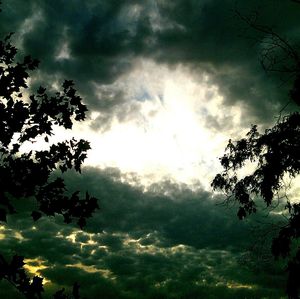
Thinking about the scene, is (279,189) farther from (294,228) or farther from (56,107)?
(56,107)

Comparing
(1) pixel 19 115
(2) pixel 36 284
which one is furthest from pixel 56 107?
(2) pixel 36 284

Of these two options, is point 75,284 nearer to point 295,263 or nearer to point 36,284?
point 36,284

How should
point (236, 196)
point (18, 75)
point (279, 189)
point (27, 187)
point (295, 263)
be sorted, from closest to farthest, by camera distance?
point (27, 187), point (18, 75), point (295, 263), point (279, 189), point (236, 196)

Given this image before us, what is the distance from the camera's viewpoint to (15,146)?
8180mm

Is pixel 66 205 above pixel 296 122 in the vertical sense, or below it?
below

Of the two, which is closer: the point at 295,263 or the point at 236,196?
the point at 295,263

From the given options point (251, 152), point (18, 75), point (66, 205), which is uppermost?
point (251, 152)

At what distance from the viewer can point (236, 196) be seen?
16.3 metres

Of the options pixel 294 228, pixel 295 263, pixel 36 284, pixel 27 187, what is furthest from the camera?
pixel 294 228

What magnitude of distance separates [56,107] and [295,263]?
30.4 ft

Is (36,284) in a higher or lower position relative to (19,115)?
lower

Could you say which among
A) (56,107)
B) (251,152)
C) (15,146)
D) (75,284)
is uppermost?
(251,152)

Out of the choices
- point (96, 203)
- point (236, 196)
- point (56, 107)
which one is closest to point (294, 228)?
point (236, 196)

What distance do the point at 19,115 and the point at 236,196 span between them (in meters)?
11.0
